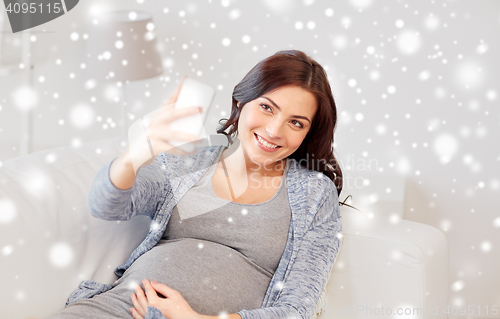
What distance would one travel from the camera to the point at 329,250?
102 cm

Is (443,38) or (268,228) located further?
(443,38)

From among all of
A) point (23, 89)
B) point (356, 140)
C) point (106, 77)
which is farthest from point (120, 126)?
point (356, 140)

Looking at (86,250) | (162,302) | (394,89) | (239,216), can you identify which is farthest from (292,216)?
(394,89)

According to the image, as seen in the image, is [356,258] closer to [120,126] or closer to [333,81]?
[333,81]

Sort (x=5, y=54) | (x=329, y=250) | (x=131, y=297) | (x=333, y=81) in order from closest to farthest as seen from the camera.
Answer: (x=131, y=297) → (x=329, y=250) → (x=5, y=54) → (x=333, y=81)

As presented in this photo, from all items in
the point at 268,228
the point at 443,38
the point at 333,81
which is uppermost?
the point at 443,38

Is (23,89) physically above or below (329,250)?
above

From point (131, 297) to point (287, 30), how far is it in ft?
3.77

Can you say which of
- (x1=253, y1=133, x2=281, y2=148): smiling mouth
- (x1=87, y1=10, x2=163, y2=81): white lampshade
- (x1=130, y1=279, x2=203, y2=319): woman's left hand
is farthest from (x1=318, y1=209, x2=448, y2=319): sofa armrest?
(x1=87, y1=10, x2=163, y2=81): white lampshade

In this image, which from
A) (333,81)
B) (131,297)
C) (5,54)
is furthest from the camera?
(333,81)

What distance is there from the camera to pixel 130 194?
34.2 inches

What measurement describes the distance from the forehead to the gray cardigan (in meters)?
0.19

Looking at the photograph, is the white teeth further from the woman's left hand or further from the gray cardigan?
the woman's left hand

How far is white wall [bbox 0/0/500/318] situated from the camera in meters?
1.46
